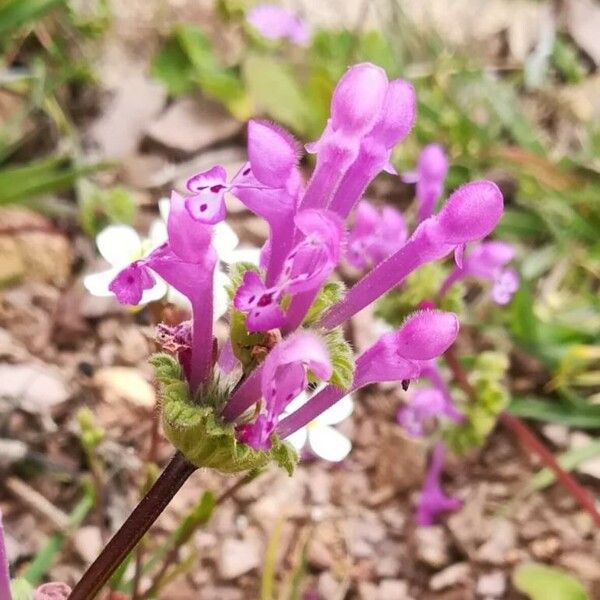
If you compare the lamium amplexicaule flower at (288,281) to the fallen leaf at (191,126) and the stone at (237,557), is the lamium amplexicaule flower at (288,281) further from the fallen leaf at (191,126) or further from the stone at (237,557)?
the fallen leaf at (191,126)

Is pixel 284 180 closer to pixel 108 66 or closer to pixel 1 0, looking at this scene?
pixel 1 0

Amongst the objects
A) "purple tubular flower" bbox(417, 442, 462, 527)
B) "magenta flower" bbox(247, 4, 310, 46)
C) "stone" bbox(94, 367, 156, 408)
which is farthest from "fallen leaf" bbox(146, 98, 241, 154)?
"purple tubular flower" bbox(417, 442, 462, 527)

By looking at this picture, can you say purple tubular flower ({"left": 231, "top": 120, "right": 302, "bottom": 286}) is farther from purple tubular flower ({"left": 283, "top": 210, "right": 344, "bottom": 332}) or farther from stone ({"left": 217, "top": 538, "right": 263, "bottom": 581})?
stone ({"left": 217, "top": 538, "right": 263, "bottom": 581})

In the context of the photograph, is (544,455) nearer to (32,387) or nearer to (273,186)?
(32,387)

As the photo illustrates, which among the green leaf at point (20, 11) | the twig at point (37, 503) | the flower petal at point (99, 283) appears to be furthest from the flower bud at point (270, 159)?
the green leaf at point (20, 11)

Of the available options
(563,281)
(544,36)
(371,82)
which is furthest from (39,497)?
(544,36)

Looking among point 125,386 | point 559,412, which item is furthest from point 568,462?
point 125,386

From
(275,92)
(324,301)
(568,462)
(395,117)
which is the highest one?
(275,92)
